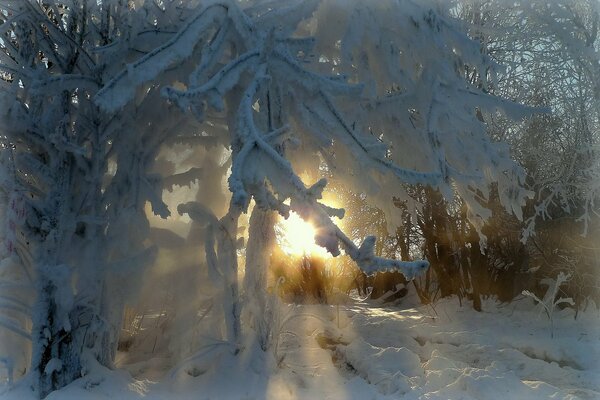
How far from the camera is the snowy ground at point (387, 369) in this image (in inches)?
188

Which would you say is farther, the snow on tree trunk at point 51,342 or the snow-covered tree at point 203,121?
the snow on tree trunk at point 51,342

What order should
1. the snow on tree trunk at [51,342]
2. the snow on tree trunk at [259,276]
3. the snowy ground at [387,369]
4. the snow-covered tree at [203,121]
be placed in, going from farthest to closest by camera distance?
1. the snow on tree trunk at [259,276]
2. the snowy ground at [387,369]
3. the snow on tree trunk at [51,342]
4. the snow-covered tree at [203,121]

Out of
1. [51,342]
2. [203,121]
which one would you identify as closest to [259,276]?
[203,121]

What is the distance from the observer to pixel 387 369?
5.75 metres

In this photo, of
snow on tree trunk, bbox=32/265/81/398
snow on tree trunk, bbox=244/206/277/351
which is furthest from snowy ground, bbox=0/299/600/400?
snow on tree trunk, bbox=244/206/277/351

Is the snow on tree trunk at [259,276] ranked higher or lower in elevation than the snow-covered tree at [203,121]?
lower

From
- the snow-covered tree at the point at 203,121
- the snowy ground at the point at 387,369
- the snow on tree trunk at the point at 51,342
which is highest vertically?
the snow-covered tree at the point at 203,121

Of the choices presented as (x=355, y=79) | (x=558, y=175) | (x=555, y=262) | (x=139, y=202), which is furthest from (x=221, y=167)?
(x=555, y=262)

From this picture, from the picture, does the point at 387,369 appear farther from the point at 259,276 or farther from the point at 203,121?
the point at 203,121

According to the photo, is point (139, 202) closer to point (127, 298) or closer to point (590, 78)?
point (127, 298)

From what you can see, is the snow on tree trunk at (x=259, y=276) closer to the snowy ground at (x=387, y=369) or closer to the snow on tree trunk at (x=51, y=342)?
the snowy ground at (x=387, y=369)

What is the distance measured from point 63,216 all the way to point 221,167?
78.8 inches

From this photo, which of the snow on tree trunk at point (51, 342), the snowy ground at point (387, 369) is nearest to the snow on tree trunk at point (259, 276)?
the snowy ground at point (387, 369)

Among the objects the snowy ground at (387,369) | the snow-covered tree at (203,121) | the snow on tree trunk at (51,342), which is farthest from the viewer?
the snowy ground at (387,369)
